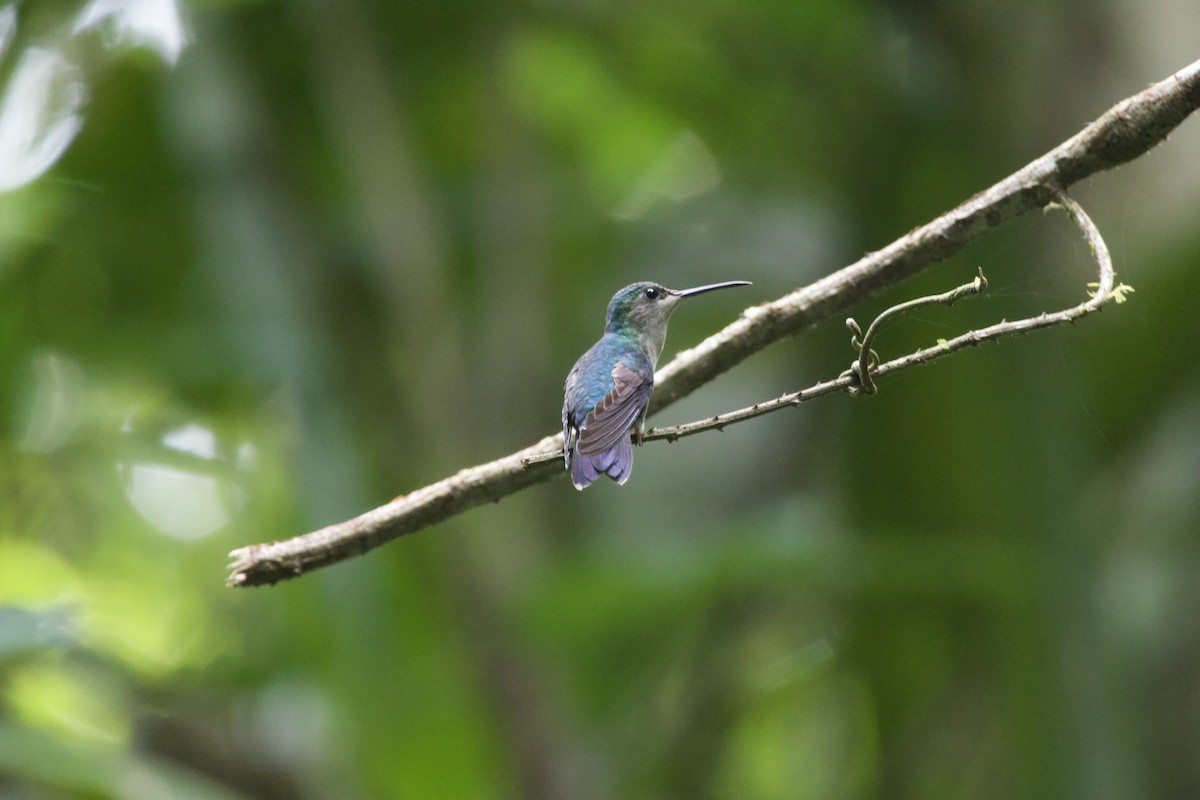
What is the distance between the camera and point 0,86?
319 cm

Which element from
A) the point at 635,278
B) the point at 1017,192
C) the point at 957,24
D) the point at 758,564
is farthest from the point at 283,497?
the point at 1017,192

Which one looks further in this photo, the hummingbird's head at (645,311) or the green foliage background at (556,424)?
the green foliage background at (556,424)

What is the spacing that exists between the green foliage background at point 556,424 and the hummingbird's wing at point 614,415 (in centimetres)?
81

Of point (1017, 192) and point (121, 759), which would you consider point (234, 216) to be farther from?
point (1017, 192)

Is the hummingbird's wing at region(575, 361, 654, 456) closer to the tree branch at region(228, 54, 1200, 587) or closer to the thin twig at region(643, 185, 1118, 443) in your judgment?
the tree branch at region(228, 54, 1200, 587)

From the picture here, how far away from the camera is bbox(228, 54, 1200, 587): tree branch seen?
124 cm

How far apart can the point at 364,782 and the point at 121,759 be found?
711 millimetres

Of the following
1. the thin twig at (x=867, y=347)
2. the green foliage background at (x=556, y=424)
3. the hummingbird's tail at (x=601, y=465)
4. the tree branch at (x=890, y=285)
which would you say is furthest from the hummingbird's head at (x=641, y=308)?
the thin twig at (x=867, y=347)

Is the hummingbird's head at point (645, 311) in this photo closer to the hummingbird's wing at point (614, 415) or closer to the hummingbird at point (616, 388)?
the hummingbird at point (616, 388)

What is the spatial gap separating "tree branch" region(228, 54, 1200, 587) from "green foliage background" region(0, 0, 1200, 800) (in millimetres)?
1076

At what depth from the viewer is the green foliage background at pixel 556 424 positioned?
307cm

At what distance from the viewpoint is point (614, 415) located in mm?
1703

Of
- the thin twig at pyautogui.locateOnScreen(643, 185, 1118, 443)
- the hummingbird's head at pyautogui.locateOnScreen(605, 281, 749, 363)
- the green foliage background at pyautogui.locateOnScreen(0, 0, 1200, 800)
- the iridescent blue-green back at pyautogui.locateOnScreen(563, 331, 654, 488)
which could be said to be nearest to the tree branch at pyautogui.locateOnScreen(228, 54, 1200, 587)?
the thin twig at pyautogui.locateOnScreen(643, 185, 1118, 443)

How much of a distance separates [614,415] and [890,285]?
1.62ft
